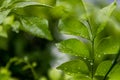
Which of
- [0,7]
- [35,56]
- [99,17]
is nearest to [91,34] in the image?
[99,17]

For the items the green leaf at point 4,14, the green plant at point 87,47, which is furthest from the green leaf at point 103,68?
the green leaf at point 4,14

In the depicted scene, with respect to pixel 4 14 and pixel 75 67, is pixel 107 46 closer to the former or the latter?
pixel 75 67

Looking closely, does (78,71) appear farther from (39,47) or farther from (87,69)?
(39,47)

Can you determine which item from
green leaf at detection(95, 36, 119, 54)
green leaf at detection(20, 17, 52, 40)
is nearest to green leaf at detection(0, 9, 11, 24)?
green leaf at detection(20, 17, 52, 40)

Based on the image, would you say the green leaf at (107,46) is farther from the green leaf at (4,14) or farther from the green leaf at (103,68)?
the green leaf at (4,14)

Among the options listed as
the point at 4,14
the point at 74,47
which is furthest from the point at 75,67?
the point at 4,14
